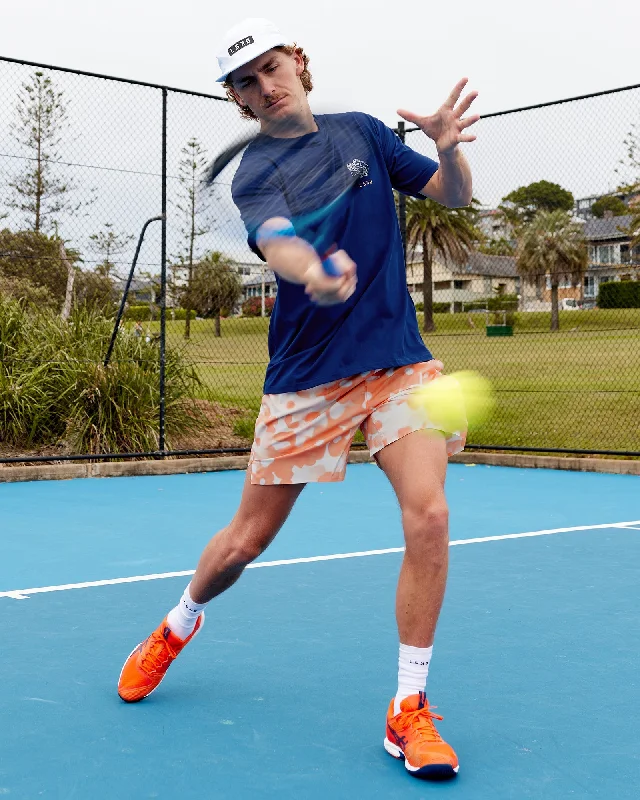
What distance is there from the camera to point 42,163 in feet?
32.6

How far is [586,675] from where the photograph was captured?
381 cm

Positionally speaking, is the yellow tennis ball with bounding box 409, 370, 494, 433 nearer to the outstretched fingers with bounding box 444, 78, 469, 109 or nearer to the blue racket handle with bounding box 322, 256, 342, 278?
the blue racket handle with bounding box 322, 256, 342, 278

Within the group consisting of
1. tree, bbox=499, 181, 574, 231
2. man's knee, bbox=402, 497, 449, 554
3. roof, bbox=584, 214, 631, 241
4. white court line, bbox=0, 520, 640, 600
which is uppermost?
tree, bbox=499, 181, 574, 231

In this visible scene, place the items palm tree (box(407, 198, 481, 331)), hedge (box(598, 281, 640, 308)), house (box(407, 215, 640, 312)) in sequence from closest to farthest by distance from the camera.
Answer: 1. hedge (box(598, 281, 640, 308))
2. house (box(407, 215, 640, 312))
3. palm tree (box(407, 198, 481, 331))

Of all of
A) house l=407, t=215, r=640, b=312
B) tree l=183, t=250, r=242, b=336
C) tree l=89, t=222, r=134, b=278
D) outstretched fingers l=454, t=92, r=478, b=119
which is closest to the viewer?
outstretched fingers l=454, t=92, r=478, b=119

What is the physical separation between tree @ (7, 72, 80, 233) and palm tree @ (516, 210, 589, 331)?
465 cm

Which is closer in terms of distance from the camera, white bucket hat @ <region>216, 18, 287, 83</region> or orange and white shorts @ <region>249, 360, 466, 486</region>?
white bucket hat @ <region>216, 18, 287, 83</region>

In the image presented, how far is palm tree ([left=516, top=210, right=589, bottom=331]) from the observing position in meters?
10.9

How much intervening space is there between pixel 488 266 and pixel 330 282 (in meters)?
10.6

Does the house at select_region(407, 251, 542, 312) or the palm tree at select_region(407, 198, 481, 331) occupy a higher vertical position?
the palm tree at select_region(407, 198, 481, 331)

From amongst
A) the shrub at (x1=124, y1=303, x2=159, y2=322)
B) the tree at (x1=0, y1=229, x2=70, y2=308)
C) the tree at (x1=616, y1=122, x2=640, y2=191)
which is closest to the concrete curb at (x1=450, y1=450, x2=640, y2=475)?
the tree at (x1=616, y1=122, x2=640, y2=191)

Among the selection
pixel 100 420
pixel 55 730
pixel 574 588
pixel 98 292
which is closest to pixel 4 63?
pixel 98 292

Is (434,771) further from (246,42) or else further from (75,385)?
(75,385)

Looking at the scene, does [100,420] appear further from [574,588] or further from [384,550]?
[574,588]
